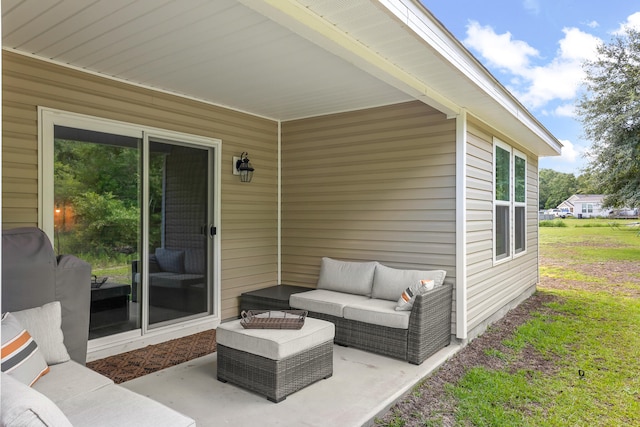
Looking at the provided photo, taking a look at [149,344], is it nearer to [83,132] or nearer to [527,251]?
[83,132]

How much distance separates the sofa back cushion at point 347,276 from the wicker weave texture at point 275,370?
136 centimetres

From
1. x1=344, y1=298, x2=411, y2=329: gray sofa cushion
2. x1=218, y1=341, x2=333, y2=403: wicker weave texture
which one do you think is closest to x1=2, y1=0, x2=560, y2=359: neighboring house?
x1=344, y1=298, x2=411, y2=329: gray sofa cushion

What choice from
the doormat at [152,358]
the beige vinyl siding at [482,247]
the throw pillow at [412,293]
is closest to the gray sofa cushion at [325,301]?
the throw pillow at [412,293]

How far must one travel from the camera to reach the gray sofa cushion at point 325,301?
4.36m

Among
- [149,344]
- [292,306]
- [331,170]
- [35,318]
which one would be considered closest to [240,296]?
[292,306]

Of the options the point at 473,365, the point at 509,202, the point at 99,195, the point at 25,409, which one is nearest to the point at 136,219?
the point at 99,195

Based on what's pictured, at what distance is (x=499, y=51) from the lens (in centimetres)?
3155

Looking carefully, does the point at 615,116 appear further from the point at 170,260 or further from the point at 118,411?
the point at 118,411

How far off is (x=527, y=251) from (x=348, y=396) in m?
5.43

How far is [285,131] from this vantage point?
19.1 feet

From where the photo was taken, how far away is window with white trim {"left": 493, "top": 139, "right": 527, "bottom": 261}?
5543 millimetres

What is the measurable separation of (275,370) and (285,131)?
3.63 metres

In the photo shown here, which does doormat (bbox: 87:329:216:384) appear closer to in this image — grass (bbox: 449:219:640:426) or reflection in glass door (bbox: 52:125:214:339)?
reflection in glass door (bbox: 52:125:214:339)

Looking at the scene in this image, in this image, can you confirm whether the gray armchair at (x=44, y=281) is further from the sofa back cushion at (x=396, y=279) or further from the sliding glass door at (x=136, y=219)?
the sofa back cushion at (x=396, y=279)
